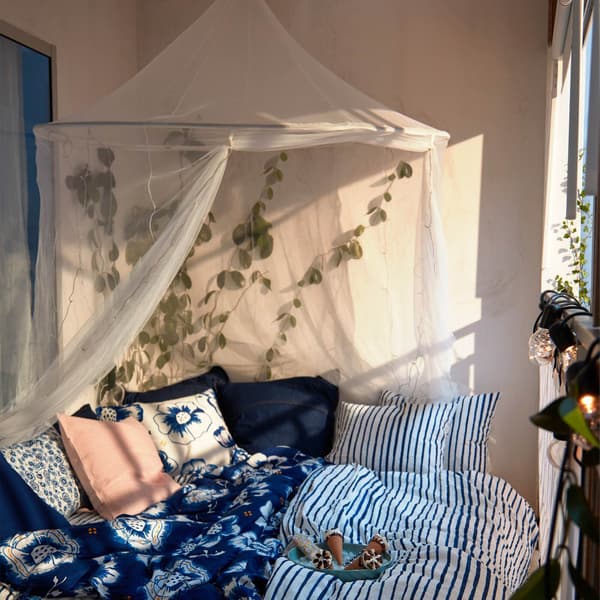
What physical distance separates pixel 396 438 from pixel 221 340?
0.90 m

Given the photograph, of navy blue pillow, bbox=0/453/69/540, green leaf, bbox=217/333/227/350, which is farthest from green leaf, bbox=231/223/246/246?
navy blue pillow, bbox=0/453/69/540

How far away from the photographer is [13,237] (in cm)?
287

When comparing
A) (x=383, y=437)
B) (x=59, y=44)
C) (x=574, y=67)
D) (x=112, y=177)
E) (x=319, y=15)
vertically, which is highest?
(x=319, y=15)

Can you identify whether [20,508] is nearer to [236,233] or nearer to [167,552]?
[167,552]

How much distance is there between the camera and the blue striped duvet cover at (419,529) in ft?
7.01

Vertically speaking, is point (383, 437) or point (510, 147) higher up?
point (510, 147)

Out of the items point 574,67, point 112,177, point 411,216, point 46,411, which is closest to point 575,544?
point 574,67

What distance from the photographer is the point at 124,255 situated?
2686 millimetres

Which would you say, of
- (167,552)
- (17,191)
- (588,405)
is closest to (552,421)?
(588,405)

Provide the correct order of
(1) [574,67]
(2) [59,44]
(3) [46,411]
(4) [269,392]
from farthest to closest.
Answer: (4) [269,392]
(2) [59,44]
(3) [46,411]
(1) [574,67]

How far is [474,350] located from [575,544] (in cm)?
248

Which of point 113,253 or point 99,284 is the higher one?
point 113,253

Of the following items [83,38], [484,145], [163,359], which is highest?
[83,38]

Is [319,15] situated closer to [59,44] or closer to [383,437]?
[59,44]
